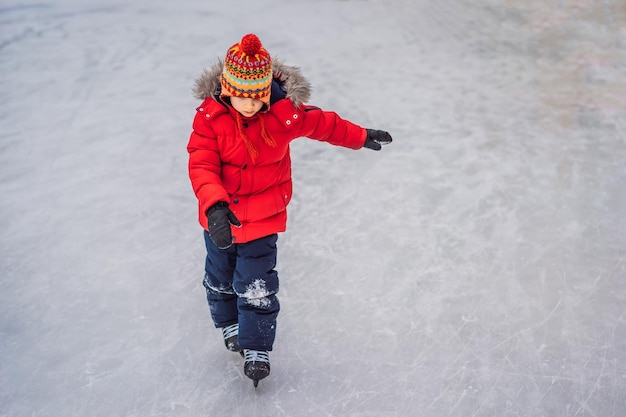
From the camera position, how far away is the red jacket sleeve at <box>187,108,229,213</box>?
1.99 m

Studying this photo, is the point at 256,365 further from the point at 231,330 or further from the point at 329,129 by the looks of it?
the point at 329,129

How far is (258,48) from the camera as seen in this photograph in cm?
199

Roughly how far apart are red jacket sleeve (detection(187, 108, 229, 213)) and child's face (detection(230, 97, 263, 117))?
10cm

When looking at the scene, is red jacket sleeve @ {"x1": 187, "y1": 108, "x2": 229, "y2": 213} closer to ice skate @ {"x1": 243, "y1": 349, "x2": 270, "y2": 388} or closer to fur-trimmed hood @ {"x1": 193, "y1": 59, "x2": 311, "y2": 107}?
fur-trimmed hood @ {"x1": 193, "y1": 59, "x2": 311, "y2": 107}

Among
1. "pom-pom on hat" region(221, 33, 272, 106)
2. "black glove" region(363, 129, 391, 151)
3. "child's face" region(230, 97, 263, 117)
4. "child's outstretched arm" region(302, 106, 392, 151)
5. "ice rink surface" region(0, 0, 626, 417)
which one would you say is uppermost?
"pom-pom on hat" region(221, 33, 272, 106)

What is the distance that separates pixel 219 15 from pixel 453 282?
304cm

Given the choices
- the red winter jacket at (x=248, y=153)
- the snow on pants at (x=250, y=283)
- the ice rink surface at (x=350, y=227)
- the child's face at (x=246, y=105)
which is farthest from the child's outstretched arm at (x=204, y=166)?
the ice rink surface at (x=350, y=227)

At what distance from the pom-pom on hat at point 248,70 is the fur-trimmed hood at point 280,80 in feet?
0.27

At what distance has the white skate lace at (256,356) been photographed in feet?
7.43

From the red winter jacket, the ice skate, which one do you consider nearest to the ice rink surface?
the ice skate

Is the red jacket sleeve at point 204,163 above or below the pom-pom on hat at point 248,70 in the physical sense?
below

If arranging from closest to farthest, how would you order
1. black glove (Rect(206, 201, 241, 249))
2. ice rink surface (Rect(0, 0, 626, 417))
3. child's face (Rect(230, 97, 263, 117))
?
1. black glove (Rect(206, 201, 241, 249))
2. child's face (Rect(230, 97, 263, 117))
3. ice rink surface (Rect(0, 0, 626, 417))

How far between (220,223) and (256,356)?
0.54 m

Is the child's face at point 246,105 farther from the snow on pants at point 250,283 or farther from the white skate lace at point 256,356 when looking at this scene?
the white skate lace at point 256,356
